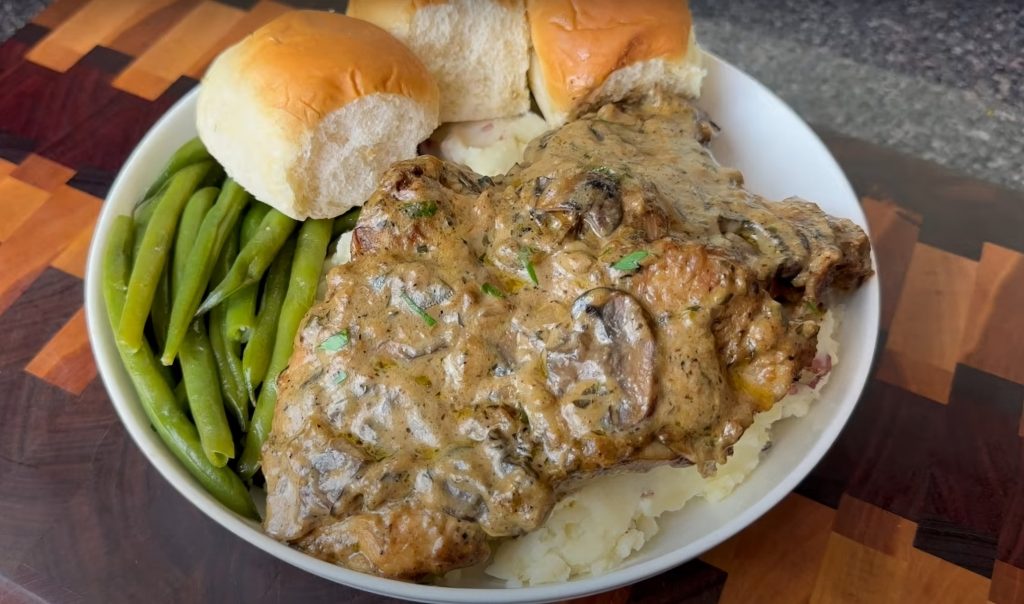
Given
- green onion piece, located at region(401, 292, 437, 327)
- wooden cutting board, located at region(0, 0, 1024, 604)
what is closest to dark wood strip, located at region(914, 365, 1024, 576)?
wooden cutting board, located at region(0, 0, 1024, 604)

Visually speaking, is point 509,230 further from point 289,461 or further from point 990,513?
point 990,513

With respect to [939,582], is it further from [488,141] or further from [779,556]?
[488,141]

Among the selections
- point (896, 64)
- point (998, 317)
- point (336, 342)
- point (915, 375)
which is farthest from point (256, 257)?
point (896, 64)

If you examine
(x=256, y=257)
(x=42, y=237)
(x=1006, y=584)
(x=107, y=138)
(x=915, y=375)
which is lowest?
(x=1006, y=584)

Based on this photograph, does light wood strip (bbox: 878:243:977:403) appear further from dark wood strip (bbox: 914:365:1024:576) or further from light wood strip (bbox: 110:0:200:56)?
light wood strip (bbox: 110:0:200:56)

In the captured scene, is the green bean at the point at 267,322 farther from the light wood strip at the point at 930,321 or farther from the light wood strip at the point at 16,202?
the light wood strip at the point at 930,321

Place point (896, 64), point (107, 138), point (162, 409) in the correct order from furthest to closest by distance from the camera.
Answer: point (896, 64) < point (107, 138) < point (162, 409)

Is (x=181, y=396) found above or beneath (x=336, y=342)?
beneath

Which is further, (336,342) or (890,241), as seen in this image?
(890,241)
